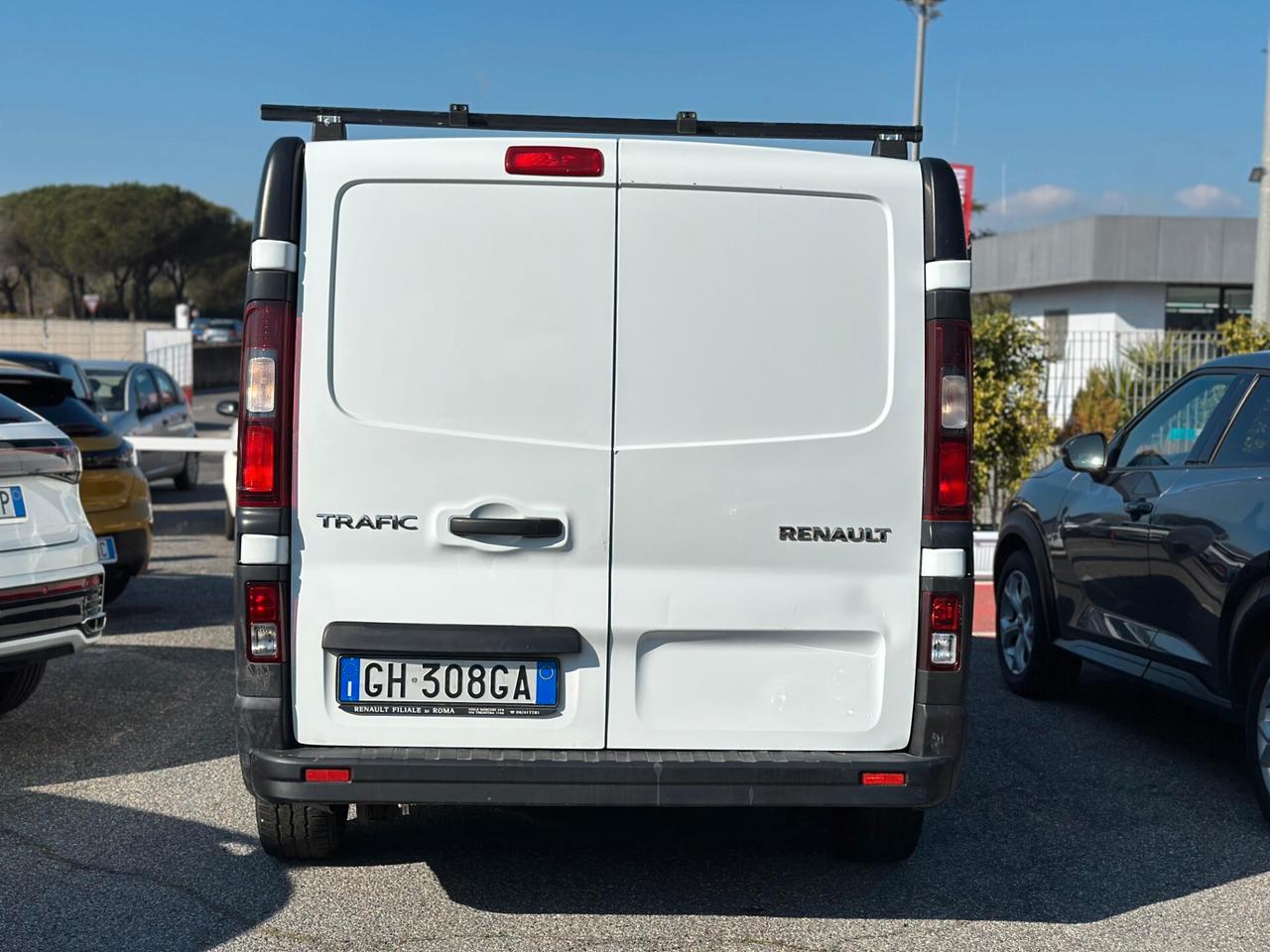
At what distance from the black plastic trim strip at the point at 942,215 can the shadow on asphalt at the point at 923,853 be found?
6.41ft

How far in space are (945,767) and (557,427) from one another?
145 centimetres

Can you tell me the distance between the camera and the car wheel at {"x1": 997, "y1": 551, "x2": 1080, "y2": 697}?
766cm

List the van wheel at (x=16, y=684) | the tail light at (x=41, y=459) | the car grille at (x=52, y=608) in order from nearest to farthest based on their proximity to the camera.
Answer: the car grille at (x=52, y=608) → the tail light at (x=41, y=459) → the van wheel at (x=16, y=684)

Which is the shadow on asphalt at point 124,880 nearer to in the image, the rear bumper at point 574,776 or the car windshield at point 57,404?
the rear bumper at point 574,776

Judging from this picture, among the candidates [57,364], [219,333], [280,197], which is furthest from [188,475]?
[219,333]

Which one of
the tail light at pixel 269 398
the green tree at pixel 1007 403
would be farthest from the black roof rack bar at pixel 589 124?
the green tree at pixel 1007 403

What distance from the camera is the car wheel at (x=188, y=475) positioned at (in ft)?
60.9

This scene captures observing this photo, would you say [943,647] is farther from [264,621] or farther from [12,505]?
[12,505]

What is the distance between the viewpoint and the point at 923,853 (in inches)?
205

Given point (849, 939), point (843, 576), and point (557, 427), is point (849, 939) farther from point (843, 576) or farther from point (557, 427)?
point (557, 427)

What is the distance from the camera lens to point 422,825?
17.8ft

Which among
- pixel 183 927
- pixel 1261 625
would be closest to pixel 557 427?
pixel 183 927

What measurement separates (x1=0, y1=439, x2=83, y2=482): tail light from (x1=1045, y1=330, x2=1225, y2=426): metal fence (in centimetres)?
1205

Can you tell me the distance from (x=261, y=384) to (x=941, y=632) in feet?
6.57
